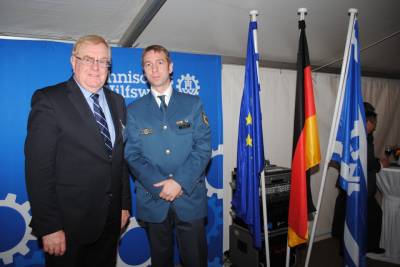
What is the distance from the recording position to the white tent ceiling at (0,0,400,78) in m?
1.80

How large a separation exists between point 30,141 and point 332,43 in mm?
2959

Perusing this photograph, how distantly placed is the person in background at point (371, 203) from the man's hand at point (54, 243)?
304 cm

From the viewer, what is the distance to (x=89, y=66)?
4.99ft

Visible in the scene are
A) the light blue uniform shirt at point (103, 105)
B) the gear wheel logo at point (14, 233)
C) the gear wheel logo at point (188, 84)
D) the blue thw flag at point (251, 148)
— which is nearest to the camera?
the light blue uniform shirt at point (103, 105)

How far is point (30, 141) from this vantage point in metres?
1.34

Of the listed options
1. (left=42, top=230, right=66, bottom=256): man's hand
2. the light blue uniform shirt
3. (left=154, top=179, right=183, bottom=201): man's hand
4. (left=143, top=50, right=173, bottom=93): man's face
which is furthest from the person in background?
(left=42, top=230, right=66, bottom=256): man's hand

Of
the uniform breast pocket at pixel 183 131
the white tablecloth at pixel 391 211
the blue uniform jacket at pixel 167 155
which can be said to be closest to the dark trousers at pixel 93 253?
the blue uniform jacket at pixel 167 155

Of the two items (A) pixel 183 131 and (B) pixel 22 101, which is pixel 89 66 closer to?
(A) pixel 183 131

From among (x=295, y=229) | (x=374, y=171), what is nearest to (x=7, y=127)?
(x=295, y=229)

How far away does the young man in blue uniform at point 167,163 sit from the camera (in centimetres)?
174

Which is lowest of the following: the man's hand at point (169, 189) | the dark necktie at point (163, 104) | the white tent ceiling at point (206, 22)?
the man's hand at point (169, 189)

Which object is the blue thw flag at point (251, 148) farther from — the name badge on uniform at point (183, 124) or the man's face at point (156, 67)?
the man's face at point (156, 67)

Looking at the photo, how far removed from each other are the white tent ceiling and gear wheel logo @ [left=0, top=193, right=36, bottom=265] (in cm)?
137

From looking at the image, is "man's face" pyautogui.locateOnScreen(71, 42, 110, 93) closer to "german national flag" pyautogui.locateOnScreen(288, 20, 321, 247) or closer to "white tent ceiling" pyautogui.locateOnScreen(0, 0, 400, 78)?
"white tent ceiling" pyautogui.locateOnScreen(0, 0, 400, 78)
